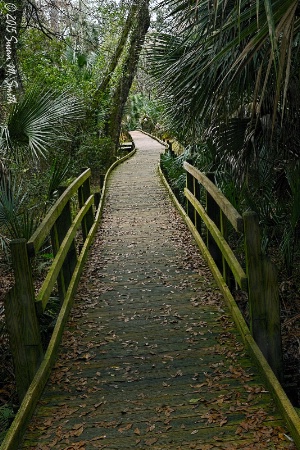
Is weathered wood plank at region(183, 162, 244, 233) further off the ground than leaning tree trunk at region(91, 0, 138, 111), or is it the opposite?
leaning tree trunk at region(91, 0, 138, 111)

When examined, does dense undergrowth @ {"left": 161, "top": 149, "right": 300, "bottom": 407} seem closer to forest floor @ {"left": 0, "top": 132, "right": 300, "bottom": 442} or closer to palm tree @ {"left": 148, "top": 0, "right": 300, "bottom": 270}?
forest floor @ {"left": 0, "top": 132, "right": 300, "bottom": 442}

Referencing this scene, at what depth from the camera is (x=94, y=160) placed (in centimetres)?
1830

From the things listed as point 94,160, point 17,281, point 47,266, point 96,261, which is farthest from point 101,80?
point 17,281

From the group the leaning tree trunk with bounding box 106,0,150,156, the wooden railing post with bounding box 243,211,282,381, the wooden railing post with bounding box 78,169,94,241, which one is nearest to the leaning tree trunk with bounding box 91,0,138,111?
the leaning tree trunk with bounding box 106,0,150,156

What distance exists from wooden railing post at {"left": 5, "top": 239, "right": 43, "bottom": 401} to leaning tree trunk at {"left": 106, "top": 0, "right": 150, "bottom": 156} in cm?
1605

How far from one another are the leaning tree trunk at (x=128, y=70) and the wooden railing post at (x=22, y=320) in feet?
52.7

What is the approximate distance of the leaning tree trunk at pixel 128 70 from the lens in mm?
19016

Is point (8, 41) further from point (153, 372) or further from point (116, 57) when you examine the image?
point (116, 57)

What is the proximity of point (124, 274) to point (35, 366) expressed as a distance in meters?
2.67

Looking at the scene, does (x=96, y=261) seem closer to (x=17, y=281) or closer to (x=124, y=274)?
(x=124, y=274)

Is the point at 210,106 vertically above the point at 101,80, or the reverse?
the point at 101,80

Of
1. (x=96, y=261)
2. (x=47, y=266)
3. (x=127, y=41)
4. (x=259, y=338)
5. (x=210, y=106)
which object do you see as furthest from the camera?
(x=127, y=41)

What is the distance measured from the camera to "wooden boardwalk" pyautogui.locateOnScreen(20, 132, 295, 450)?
3250 mm

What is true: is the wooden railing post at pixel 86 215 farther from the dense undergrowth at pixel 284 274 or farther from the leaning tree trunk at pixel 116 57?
the leaning tree trunk at pixel 116 57
